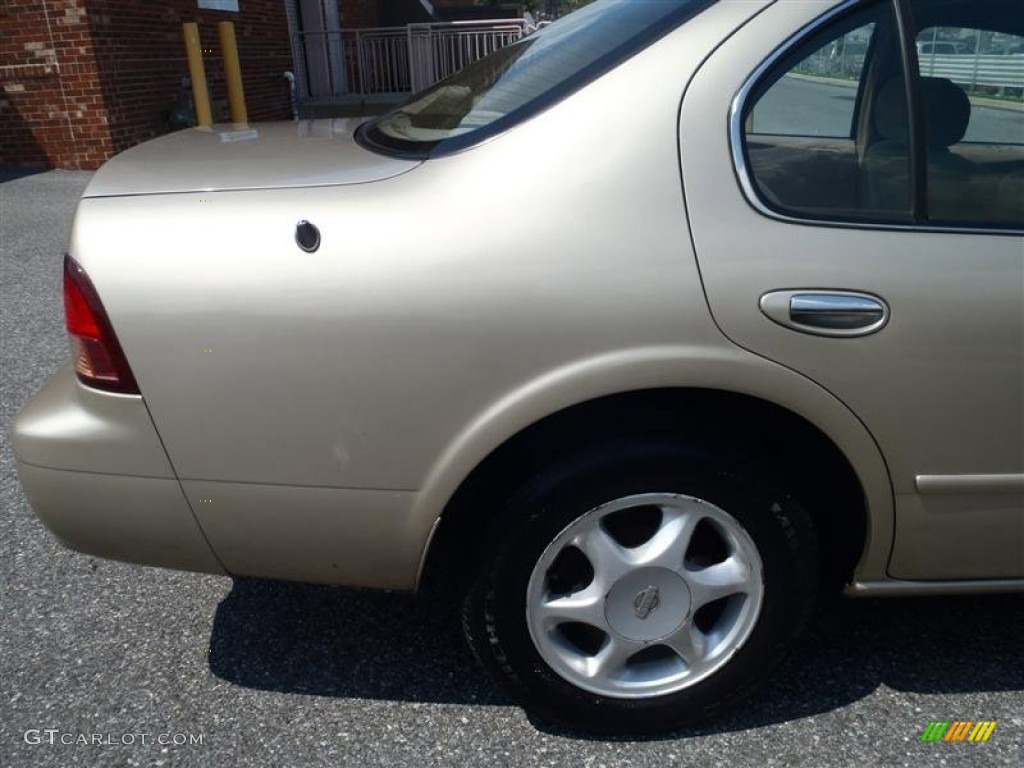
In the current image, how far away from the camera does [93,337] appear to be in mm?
1886

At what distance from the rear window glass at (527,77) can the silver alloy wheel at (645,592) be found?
872mm

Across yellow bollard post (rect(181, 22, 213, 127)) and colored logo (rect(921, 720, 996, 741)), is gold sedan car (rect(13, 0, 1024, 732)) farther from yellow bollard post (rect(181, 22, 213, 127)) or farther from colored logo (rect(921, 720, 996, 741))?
yellow bollard post (rect(181, 22, 213, 127))

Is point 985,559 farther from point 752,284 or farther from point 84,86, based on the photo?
point 84,86

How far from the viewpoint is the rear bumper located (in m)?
1.92

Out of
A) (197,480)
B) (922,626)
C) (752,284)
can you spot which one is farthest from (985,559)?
(197,480)

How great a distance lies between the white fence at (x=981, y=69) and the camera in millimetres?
2033

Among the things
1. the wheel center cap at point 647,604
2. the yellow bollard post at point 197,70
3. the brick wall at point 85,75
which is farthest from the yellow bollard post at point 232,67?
the wheel center cap at point 647,604

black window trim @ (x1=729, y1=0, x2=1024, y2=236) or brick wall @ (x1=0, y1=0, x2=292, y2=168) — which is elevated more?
black window trim @ (x1=729, y1=0, x2=1024, y2=236)

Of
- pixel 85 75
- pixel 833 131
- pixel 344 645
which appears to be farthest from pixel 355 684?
pixel 85 75

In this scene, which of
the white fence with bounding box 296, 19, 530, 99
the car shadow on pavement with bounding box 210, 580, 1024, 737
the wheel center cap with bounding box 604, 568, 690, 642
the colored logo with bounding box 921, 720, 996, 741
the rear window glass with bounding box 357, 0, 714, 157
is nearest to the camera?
the rear window glass with bounding box 357, 0, 714, 157

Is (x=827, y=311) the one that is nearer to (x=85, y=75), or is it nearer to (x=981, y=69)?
(x=981, y=69)

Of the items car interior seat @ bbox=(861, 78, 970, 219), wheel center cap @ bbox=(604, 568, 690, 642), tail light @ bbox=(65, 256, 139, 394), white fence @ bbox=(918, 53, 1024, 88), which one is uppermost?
white fence @ bbox=(918, 53, 1024, 88)

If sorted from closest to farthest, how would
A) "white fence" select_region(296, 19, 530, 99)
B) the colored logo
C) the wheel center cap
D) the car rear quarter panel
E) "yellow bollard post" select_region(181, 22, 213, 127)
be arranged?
the car rear quarter panel
the wheel center cap
the colored logo
"yellow bollard post" select_region(181, 22, 213, 127)
"white fence" select_region(296, 19, 530, 99)

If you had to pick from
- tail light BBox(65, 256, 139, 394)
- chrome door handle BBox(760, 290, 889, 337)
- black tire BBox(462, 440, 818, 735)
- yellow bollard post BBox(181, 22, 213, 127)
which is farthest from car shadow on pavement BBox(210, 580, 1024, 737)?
yellow bollard post BBox(181, 22, 213, 127)
